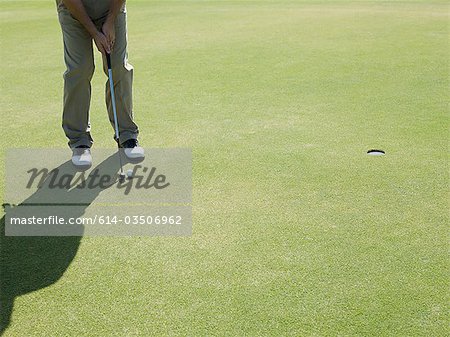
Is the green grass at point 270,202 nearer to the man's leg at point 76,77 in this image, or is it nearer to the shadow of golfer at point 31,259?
the shadow of golfer at point 31,259

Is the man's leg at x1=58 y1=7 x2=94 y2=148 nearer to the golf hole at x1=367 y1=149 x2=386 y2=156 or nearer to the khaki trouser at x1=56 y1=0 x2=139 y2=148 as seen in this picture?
the khaki trouser at x1=56 y1=0 x2=139 y2=148

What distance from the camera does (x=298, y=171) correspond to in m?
3.56

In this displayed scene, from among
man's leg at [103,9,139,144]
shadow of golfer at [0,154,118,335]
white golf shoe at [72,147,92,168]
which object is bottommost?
white golf shoe at [72,147,92,168]

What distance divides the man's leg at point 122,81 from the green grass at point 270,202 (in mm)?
220

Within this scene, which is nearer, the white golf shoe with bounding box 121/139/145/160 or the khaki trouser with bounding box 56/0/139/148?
the khaki trouser with bounding box 56/0/139/148

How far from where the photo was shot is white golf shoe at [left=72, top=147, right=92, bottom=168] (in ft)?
12.0

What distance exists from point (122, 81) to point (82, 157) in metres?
0.56

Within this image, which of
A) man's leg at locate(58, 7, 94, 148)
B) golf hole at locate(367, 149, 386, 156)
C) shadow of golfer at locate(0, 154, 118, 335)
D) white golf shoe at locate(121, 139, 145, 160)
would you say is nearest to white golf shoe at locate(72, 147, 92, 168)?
man's leg at locate(58, 7, 94, 148)

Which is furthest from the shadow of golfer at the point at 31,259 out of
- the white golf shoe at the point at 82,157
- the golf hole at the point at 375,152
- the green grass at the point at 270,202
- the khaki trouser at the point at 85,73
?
the golf hole at the point at 375,152

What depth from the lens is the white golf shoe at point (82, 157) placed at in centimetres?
366

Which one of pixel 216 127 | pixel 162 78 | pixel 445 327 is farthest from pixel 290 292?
pixel 162 78

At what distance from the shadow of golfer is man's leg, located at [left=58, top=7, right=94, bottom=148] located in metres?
0.71

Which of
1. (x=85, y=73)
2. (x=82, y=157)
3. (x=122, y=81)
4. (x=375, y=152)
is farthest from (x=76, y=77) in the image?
(x=375, y=152)

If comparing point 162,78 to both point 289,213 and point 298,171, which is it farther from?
point 289,213
